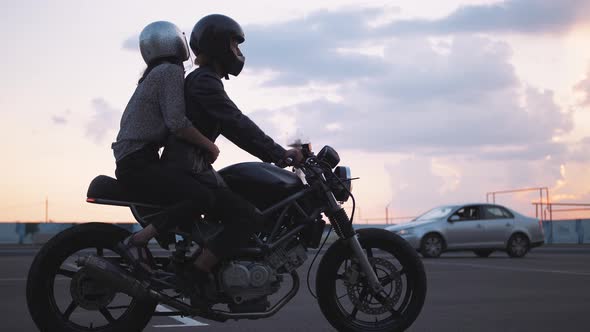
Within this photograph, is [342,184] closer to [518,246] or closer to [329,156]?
[329,156]

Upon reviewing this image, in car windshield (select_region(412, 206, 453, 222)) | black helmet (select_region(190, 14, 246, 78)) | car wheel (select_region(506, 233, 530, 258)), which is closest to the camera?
black helmet (select_region(190, 14, 246, 78))

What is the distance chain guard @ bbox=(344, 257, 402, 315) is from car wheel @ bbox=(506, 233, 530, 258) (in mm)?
18039

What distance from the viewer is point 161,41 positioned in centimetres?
559

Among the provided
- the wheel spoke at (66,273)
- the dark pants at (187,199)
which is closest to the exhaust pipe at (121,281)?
the wheel spoke at (66,273)

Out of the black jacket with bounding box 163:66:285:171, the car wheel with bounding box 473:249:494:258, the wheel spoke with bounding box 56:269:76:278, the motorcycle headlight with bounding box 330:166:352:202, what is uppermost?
the black jacket with bounding box 163:66:285:171

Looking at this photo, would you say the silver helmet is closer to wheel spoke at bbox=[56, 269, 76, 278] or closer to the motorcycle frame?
the motorcycle frame

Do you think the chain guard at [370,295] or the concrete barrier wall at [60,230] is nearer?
the chain guard at [370,295]

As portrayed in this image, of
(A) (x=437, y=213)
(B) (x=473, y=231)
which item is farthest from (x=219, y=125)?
(A) (x=437, y=213)

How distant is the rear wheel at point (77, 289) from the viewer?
214 inches

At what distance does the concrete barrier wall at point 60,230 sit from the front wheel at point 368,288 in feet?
98.2

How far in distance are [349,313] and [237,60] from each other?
75.5 inches

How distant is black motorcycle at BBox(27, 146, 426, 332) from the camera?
17.6 feet

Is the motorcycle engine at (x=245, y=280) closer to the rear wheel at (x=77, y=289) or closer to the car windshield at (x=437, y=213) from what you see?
the rear wheel at (x=77, y=289)

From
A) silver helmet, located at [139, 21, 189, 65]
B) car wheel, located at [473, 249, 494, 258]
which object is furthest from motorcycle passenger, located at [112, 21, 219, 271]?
car wheel, located at [473, 249, 494, 258]
